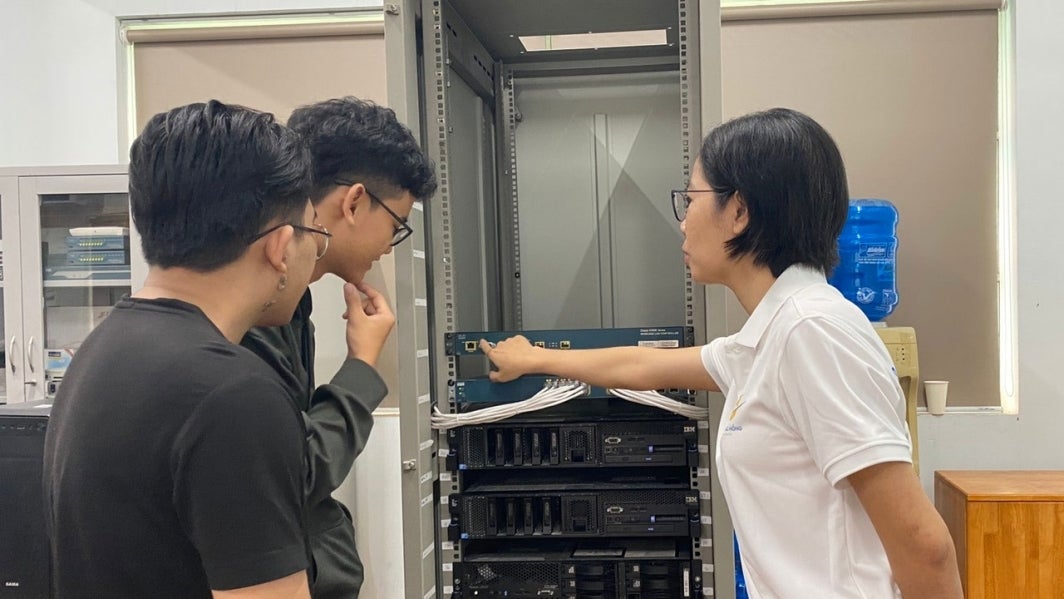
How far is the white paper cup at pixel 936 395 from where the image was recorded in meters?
2.47

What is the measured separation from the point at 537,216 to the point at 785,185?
1325mm

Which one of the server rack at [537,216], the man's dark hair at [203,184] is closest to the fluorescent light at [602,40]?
the server rack at [537,216]

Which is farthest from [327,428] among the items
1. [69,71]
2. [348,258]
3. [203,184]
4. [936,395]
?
[69,71]

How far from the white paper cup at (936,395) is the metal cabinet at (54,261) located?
2.64 meters

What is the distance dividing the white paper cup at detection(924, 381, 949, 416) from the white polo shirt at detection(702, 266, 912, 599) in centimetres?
182

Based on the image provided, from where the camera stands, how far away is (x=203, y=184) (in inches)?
26.4

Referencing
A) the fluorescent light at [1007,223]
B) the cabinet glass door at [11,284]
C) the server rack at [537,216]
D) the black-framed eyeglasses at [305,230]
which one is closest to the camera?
the black-framed eyeglasses at [305,230]

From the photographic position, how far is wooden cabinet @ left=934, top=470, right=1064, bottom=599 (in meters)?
2.10

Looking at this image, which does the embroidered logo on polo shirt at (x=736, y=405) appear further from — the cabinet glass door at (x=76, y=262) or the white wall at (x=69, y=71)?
the white wall at (x=69, y=71)

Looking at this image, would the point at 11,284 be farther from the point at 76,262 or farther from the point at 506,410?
the point at 506,410

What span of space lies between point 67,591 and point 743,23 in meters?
2.55

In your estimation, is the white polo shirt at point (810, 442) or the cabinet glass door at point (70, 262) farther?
the cabinet glass door at point (70, 262)

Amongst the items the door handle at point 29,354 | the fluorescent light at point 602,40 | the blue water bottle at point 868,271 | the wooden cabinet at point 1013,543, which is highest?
the fluorescent light at point 602,40

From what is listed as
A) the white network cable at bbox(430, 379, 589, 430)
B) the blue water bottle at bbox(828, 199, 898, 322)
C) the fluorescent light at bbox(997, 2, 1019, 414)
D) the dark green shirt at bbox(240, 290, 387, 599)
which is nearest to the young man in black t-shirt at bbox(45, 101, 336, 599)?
the dark green shirt at bbox(240, 290, 387, 599)
